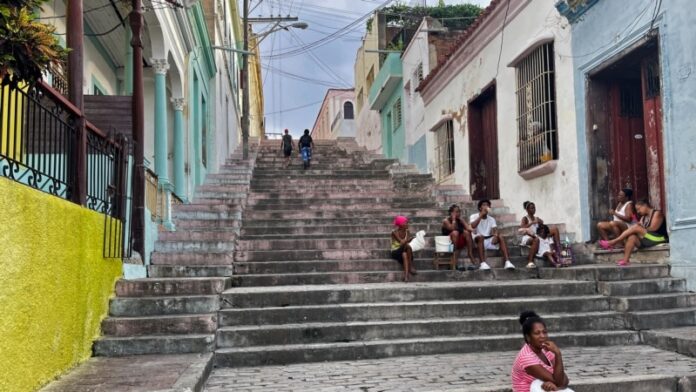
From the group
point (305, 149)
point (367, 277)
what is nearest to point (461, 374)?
point (367, 277)

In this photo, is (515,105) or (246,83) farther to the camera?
(246,83)

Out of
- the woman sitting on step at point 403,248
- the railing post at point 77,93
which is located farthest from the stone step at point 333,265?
the railing post at point 77,93

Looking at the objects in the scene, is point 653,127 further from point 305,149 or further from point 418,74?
point 418,74

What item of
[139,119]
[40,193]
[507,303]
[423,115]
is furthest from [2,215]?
[423,115]

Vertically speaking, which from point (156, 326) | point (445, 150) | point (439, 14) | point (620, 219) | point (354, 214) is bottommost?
point (156, 326)

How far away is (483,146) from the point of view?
1260 centimetres

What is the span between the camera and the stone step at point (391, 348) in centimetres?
556

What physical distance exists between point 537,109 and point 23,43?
27.2 ft

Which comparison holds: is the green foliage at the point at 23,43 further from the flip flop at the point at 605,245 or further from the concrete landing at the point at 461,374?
the flip flop at the point at 605,245

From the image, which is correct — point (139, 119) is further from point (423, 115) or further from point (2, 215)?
point (423, 115)

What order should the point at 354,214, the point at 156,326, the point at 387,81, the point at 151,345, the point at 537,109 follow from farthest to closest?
the point at 387,81
the point at 354,214
the point at 537,109
the point at 156,326
the point at 151,345

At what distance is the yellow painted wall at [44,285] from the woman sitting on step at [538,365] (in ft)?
11.0

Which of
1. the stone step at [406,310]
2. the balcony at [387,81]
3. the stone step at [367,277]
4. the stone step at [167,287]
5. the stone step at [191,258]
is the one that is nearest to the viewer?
the stone step at [406,310]

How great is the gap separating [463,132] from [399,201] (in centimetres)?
260
